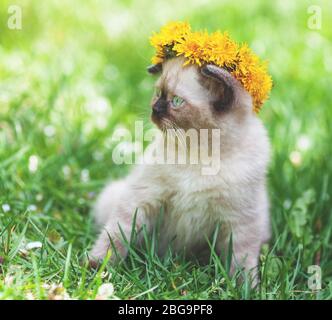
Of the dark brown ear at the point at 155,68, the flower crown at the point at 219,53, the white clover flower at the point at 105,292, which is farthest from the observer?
the dark brown ear at the point at 155,68

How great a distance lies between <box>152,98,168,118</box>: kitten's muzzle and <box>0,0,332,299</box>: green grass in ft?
0.56

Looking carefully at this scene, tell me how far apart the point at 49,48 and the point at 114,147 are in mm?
1229

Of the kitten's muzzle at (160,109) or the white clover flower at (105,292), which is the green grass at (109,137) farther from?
the kitten's muzzle at (160,109)

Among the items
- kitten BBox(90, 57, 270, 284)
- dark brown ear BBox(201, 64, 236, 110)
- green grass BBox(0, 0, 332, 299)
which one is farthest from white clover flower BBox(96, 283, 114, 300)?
dark brown ear BBox(201, 64, 236, 110)

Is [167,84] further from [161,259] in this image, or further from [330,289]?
[330,289]

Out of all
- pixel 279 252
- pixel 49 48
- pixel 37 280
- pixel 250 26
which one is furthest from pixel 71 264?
pixel 250 26

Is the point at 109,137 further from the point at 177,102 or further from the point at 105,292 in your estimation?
the point at 105,292

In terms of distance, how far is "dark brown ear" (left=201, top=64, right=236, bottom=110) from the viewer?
96.3 inches

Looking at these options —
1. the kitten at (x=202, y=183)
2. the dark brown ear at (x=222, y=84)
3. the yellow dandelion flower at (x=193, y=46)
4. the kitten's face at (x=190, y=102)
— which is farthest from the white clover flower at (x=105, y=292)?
the yellow dandelion flower at (x=193, y=46)

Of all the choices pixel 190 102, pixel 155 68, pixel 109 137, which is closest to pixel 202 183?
pixel 190 102

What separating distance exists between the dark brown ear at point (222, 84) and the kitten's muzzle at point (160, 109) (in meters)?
0.20

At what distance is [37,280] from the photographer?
2350 mm

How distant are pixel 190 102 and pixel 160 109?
123mm

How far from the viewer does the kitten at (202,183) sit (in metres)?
2.54
